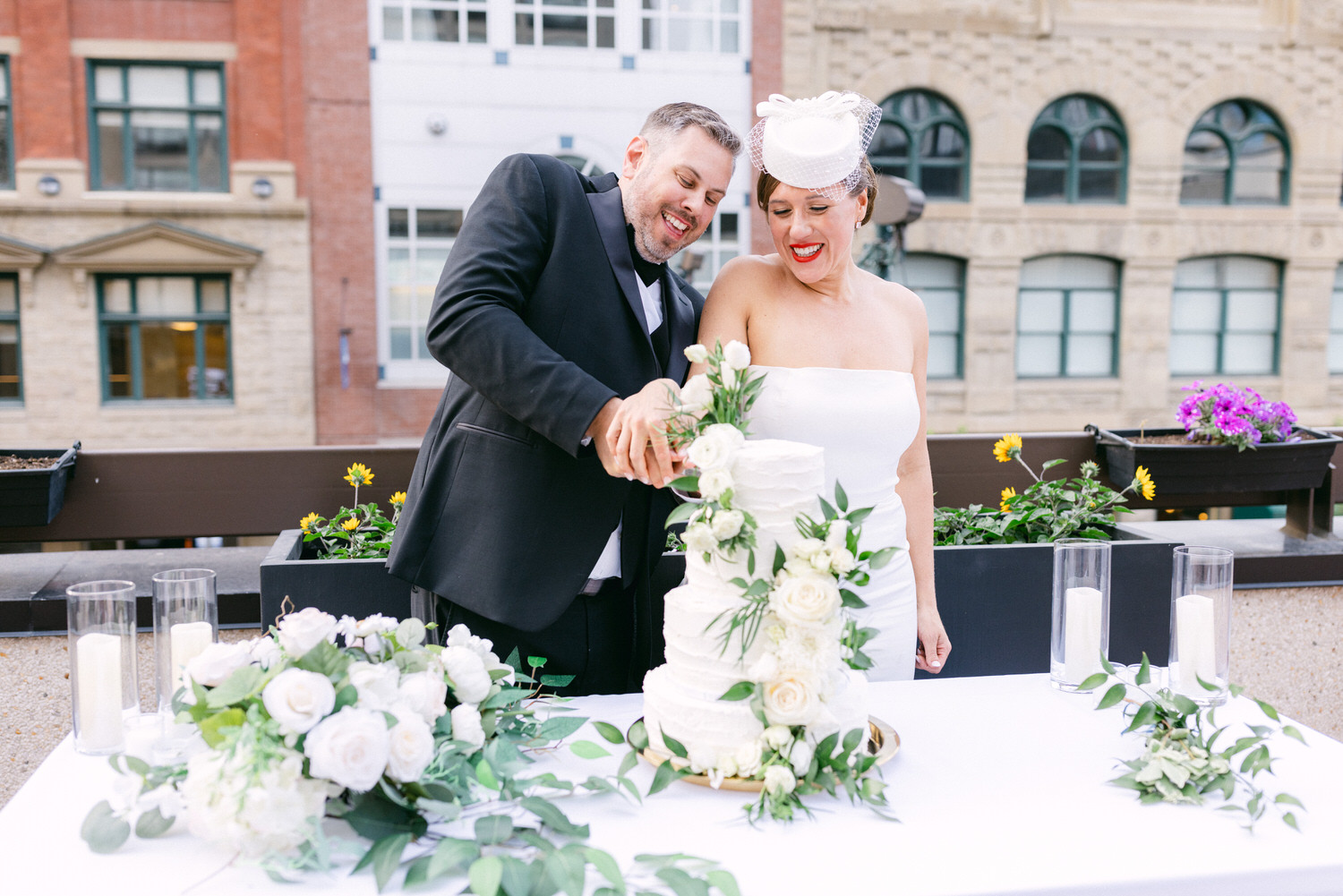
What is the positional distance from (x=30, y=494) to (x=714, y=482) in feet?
10.2

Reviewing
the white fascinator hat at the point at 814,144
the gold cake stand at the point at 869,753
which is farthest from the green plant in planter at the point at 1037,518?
the gold cake stand at the point at 869,753

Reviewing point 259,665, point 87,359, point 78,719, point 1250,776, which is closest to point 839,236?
point 1250,776

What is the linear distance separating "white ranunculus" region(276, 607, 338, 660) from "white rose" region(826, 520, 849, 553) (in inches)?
26.6

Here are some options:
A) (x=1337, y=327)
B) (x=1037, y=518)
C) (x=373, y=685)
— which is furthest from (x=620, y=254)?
(x=1337, y=327)

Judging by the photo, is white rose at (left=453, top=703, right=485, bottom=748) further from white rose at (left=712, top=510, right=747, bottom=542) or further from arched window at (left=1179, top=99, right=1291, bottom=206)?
arched window at (left=1179, top=99, right=1291, bottom=206)

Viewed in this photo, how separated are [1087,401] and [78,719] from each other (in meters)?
16.0

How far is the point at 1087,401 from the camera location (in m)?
15.5

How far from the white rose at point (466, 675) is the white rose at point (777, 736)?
41 centimetres

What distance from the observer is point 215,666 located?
4.19 feet

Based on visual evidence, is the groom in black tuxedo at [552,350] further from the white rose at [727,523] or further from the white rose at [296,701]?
the white rose at [296,701]

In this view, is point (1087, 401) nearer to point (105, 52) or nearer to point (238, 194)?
point (238, 194)

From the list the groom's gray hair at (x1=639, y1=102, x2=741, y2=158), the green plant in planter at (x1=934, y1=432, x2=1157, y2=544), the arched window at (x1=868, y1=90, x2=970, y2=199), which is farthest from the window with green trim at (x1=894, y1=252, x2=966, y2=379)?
the groom's gray hair at (x1=639, y1=102, x2=741, y2=158)

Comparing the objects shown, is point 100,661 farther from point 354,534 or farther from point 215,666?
point 354,534

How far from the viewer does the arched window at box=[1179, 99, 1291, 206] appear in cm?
1560
